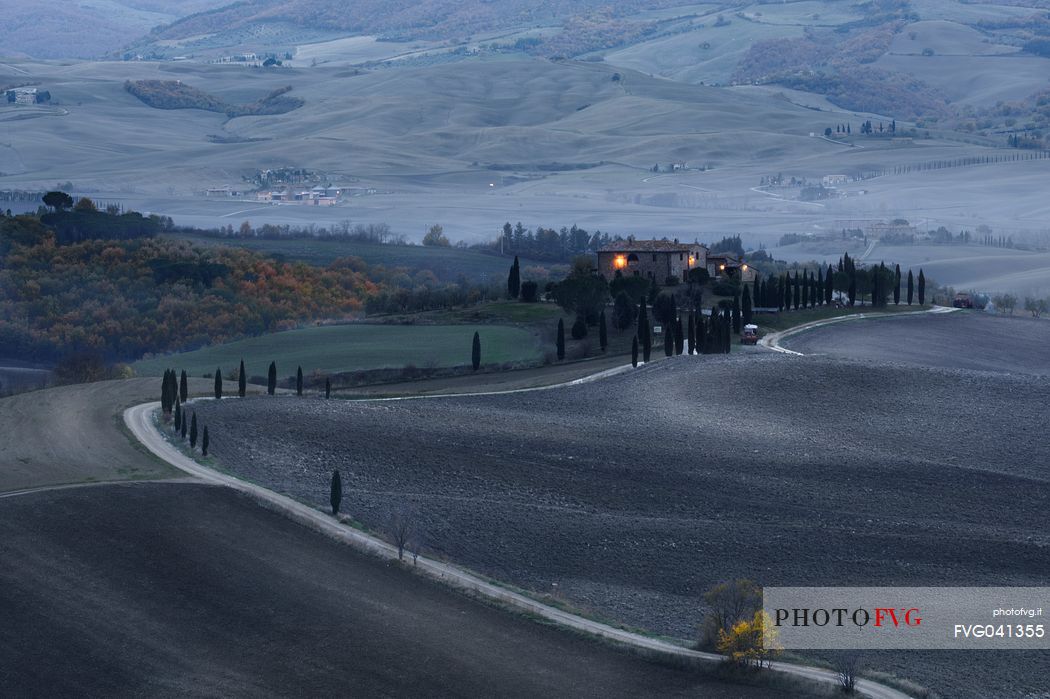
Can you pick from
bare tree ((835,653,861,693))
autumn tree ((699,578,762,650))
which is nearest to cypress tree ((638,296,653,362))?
autumn tree ((699,578,762,650))

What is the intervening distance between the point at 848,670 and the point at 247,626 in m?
11.9

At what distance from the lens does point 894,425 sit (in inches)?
2270

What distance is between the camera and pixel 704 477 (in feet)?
158

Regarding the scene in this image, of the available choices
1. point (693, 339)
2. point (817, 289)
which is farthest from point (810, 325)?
point (693, 339)

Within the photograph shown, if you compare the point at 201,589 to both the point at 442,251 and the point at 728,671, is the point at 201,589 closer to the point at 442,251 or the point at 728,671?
the point at 728,671

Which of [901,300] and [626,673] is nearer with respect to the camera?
[626,673]

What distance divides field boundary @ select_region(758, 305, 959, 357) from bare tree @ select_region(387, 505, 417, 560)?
3059cm

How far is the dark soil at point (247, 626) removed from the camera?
103 ft

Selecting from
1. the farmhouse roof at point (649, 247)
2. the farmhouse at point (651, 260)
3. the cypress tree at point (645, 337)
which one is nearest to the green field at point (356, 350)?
the cypress tree at point (645, 337)

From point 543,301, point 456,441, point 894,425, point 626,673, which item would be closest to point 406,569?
point 626,673

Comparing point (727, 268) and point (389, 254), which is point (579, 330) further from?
point (389, 254)

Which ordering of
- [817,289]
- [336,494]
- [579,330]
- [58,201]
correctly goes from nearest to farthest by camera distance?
[336,494] → [579,330] → [817,289] → [58,201]

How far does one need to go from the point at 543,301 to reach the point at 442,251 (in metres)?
69.7

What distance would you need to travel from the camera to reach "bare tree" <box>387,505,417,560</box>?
4000cm
